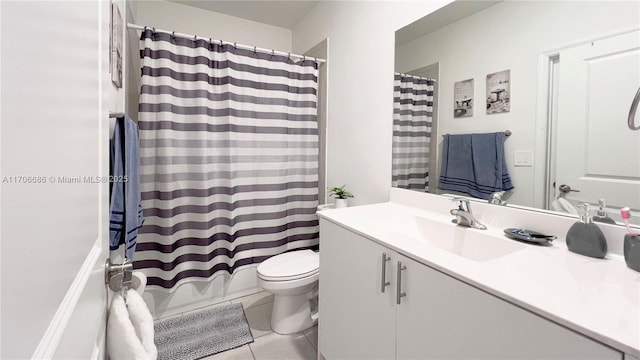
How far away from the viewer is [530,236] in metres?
0.97

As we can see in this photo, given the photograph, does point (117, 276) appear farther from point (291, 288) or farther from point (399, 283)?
point (291, 288)

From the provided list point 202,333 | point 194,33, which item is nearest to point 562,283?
point 202,333

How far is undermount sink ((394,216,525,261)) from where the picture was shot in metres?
1.01

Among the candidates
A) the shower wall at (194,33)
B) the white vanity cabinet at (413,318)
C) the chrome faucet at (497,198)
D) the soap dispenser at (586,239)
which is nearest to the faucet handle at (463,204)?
the chrome faucet at (497,198)

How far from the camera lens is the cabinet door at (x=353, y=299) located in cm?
100

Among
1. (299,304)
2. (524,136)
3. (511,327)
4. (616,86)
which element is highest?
(616,86)

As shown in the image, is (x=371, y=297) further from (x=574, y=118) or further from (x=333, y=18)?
(x=333, y=18)

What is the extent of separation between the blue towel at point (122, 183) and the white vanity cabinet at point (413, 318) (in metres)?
0.84

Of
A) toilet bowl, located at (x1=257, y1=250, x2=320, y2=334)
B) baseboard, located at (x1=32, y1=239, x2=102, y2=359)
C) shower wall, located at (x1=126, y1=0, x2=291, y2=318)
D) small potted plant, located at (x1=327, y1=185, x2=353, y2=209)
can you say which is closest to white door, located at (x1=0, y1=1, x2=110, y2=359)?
baseboard, located at (x1=32, y1=239, x2=102, y2=359)

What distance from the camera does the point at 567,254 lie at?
86cm

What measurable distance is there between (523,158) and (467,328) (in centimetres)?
76

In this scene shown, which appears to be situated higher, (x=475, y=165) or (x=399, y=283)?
(x=475, y=165)

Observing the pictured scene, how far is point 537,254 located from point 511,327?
14.0 inches

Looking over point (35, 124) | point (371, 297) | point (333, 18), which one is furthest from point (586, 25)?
point (333, 18)
